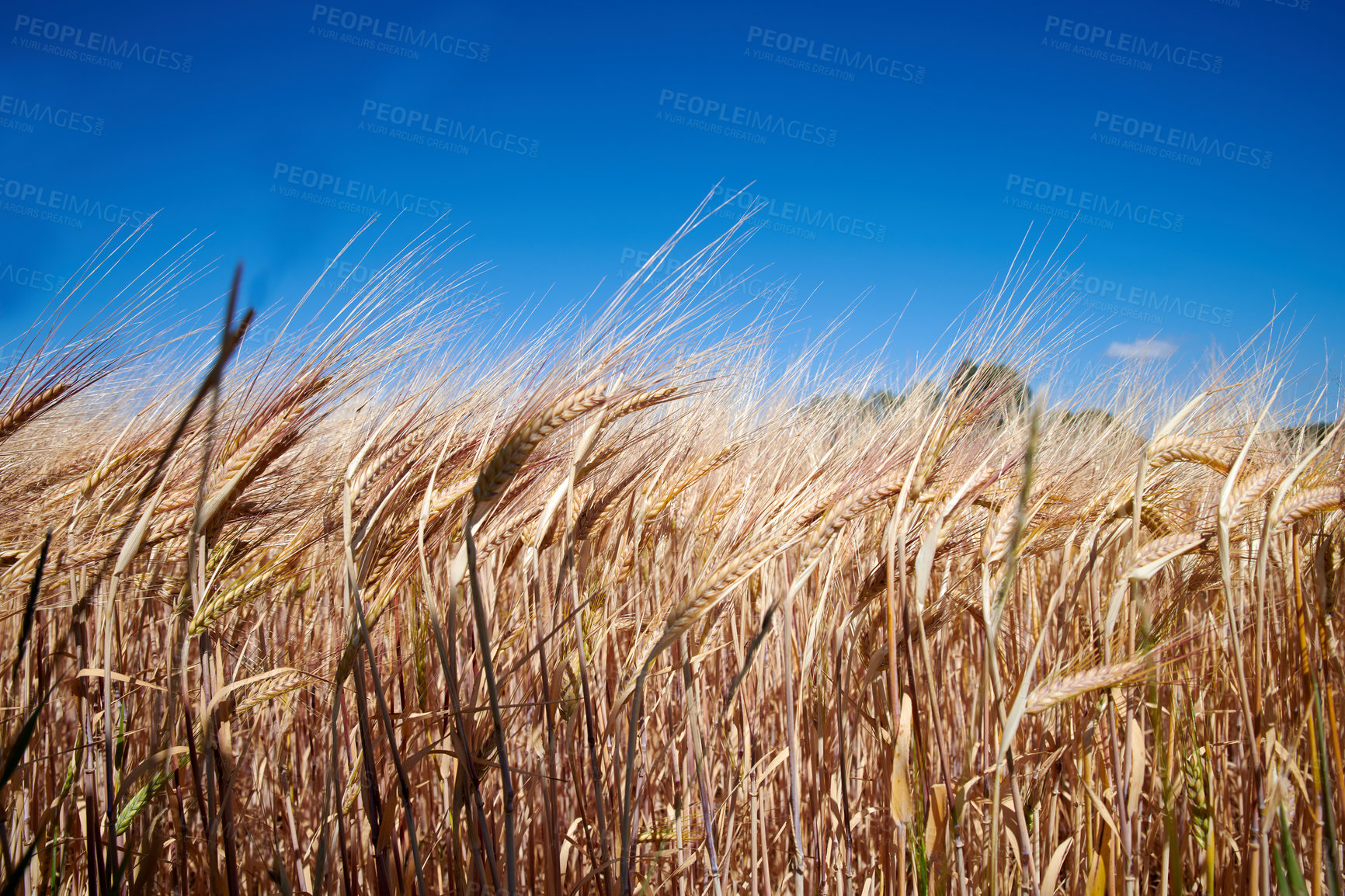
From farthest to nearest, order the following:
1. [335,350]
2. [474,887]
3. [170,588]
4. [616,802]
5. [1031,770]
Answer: [1031,770]
[616,802]
[170,588]
[335,350]
[474,887]

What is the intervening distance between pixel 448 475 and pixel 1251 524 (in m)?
1.69

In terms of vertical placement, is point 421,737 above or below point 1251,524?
below

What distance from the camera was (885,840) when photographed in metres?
1.35

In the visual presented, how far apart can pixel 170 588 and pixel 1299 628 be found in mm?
2000

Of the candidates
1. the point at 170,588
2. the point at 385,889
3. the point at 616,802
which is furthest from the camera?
the point at 616,802

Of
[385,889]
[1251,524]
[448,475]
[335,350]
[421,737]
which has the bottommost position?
[385,889]

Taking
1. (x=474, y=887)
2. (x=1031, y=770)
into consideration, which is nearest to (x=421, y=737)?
(x=474, y=887)

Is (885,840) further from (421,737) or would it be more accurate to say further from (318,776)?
(318,776)

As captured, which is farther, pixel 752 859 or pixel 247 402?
pixel 752 859

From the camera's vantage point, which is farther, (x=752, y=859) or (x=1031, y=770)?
(x=1031, y=770)

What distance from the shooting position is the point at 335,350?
1174mm

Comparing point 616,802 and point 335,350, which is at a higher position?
point 335,350

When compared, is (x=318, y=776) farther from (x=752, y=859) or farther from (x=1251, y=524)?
(x=1251, y=524)

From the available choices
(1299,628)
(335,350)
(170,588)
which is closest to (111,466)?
(170,588)
